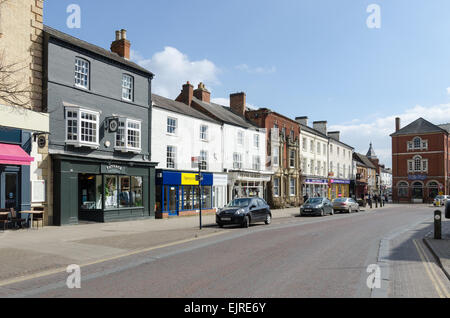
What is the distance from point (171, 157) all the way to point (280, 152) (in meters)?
16.8

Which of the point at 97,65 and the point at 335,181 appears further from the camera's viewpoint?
the point at 335,181

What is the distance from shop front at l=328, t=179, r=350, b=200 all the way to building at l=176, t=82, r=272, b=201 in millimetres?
18828

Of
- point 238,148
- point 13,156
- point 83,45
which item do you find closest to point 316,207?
point 238,148

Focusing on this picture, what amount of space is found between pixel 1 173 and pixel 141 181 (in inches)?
331

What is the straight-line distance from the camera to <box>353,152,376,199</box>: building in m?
63.5

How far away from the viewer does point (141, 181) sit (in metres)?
23.7

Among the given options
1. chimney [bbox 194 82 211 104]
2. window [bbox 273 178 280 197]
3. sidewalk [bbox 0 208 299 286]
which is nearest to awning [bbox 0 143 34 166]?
sidewalk [bbox 0 208 299 286]

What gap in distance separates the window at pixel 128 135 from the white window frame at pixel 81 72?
2833 millimetres

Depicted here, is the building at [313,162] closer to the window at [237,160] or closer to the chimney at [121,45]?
the window at [237,160]

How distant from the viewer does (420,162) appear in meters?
68.4

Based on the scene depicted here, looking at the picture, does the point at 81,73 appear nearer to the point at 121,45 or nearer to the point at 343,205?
the point at 121,45
